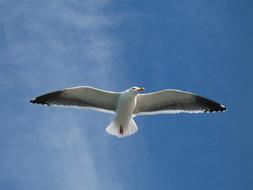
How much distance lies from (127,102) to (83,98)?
975mm

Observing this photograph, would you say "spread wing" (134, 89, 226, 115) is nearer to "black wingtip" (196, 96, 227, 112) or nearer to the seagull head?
"black wingtip" (196, 96, 227, 112)

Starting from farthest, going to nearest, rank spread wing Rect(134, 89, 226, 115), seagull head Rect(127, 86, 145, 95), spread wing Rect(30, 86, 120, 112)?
spread wing Rect(134, 89, 226, 115), spread wing Rect(30, 86, 120, 112), seagull head Rect(127, 86, 145, 95)

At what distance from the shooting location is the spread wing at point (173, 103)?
1783 cm

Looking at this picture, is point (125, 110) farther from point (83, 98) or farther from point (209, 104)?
point (209, 104)

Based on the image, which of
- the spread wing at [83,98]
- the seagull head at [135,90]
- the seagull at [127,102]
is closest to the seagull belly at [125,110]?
the seagull at [127,102]

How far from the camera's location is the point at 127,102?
1758 centimetres

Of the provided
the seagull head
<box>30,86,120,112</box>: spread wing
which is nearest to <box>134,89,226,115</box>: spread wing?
the seagull head

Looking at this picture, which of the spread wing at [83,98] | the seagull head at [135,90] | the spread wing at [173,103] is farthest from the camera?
the spread wing at [173,103]

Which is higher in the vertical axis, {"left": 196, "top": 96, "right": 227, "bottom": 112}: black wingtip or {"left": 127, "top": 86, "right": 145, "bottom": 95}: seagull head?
{"left": 127, "top": 86, "right": 145, "bottom": 95}: seagull head

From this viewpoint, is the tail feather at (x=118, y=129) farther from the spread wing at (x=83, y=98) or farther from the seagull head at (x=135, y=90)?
the seagull head at (x=135, y=90)

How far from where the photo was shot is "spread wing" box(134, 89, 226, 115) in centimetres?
1783

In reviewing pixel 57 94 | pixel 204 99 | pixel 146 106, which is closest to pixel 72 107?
pixel 57 94

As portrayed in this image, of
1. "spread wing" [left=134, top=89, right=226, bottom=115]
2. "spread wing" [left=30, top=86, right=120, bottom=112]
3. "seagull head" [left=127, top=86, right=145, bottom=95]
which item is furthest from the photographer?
"spread wing" [left=134, top=89, right=226, bottom=115]

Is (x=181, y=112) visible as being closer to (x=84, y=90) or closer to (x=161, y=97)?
(x=161, y=97)
